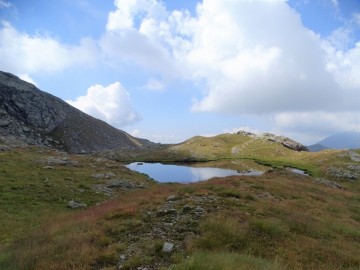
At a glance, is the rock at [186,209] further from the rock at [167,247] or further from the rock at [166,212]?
the rock at [167,247]

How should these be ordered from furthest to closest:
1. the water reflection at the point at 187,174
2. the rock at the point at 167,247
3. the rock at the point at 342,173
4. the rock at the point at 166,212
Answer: the water reflection at the point at 187,174 → the rock at the point at 342,173 → the rock at the point at 166,212 → the rock at the point at 167,247

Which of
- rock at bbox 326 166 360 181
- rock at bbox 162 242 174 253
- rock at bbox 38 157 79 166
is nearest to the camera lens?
rock at bbox 162 242 174 253

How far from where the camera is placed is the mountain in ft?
429

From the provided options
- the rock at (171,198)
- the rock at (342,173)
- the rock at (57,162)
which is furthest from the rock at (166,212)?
the rock at (342,173)

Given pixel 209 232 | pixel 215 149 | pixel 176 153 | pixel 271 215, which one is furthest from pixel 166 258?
pixel 215 149

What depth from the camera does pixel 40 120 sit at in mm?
146125

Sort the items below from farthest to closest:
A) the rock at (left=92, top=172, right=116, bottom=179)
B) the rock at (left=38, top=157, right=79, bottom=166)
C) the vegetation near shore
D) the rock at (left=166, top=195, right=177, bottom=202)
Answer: the rock at (left=38, top=157, right=79, bottom=166)
the rock at (left=92, top=172, right=116, bottom=179)
the rock at (left=166, top=195, right=177, bottom=202)
the vegetation near shore

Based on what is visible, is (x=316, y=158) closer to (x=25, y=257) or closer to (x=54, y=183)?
(x=54, y=183)

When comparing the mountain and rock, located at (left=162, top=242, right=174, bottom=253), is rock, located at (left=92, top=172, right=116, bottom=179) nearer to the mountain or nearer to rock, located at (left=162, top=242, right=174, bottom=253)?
rock, located at (left=162, top=242, right=174, bottom=253)

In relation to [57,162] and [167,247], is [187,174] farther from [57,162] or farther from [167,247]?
[167,247]

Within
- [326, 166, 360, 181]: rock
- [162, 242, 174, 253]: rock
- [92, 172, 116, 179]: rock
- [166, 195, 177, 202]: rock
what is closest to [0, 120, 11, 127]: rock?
[92, 172, 116, 179]: rock

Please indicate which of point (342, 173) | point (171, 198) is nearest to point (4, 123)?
point (342, 173)

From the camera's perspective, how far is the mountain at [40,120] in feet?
429

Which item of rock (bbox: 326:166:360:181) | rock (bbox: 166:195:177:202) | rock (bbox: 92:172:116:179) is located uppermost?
rock (bbox: 326:166:360:181)
